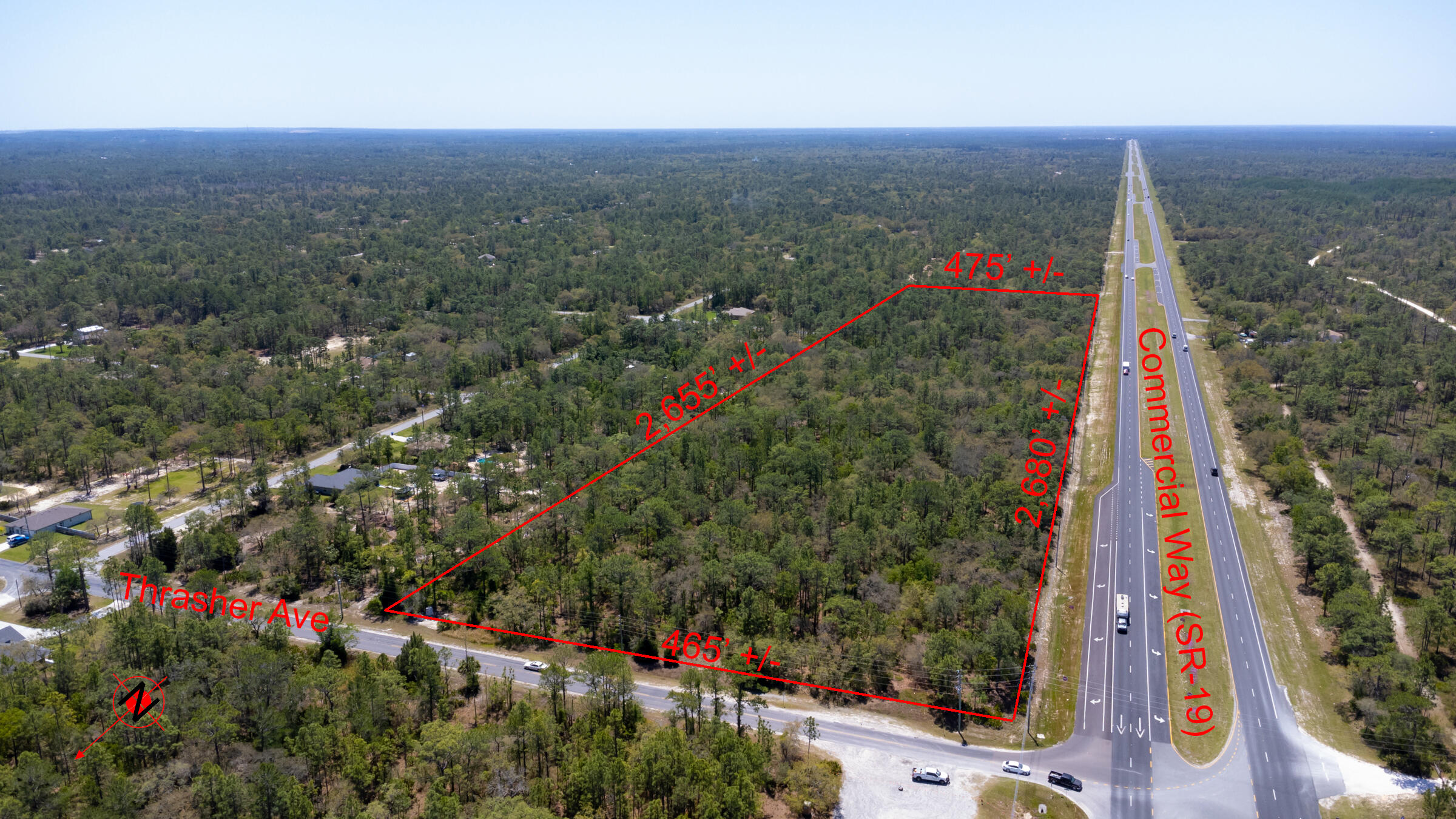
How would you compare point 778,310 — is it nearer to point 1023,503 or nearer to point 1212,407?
point 1212,407

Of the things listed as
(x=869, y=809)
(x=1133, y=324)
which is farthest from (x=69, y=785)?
(x=1133, y=324)

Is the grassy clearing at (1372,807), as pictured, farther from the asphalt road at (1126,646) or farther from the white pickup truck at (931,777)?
the white pickup truck at (931,777)

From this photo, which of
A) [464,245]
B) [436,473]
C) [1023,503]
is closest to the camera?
[1023,503]

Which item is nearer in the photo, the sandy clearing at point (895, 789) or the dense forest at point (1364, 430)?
the sandy clearing at point (895, 789)

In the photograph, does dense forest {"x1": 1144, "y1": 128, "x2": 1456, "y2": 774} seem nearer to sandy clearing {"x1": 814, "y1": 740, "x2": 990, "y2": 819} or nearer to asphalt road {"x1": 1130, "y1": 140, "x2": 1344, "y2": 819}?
asphalt road {"x1": 1130, "y1": 140, "x2": 1344, "y2": 819}

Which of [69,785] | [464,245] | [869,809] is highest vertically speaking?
[464,245]

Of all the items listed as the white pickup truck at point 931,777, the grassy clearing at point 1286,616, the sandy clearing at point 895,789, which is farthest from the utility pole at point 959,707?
the grassy clearing at point 1286,616

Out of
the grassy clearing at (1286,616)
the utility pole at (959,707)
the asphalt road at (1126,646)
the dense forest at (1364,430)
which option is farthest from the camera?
the dense forest at (1364,430)
